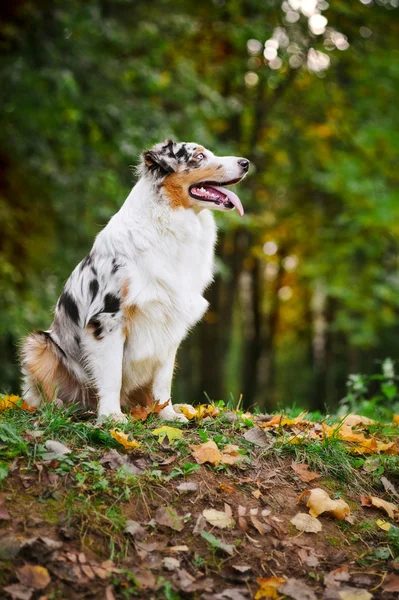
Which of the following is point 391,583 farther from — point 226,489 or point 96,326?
point 96,326

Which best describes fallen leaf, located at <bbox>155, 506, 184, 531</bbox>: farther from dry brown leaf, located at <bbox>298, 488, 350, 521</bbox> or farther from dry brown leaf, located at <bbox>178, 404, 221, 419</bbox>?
dry brown leaf, located at <bbox>178, 404, 221, 419</bbox>

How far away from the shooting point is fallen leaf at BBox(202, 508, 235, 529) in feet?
11.6

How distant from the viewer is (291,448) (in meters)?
4.32

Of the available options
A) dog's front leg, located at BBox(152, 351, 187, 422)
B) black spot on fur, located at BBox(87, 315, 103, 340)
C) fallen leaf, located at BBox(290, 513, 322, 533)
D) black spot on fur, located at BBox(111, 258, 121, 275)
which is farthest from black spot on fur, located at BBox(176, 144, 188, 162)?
fallen leaf, located at BBox(290, 513, 322, 533)

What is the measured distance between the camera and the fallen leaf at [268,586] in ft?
10.4

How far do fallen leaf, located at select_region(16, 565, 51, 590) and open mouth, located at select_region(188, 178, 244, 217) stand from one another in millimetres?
2877

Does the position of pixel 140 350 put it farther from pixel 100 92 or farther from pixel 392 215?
pixel 392 215

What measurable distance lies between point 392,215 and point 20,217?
7.92m

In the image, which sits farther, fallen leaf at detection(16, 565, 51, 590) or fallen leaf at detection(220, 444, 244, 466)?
fallen leaf at detection(220, 444, 244, 466)

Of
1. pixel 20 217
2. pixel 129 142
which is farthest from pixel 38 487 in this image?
pixel 20 217

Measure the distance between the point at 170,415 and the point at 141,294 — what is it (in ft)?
3.15

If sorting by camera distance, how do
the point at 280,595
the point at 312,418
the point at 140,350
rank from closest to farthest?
the point at 280,595, the point at 140,350, the point at 312,418

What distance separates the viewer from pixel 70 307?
495cm

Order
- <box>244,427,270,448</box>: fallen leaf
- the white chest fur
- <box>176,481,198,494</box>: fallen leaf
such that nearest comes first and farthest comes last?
<box>176,481,198,494</box>: fallen leaf, <box>244,427,270,448</box>: fallen leaf, the white chest fur
